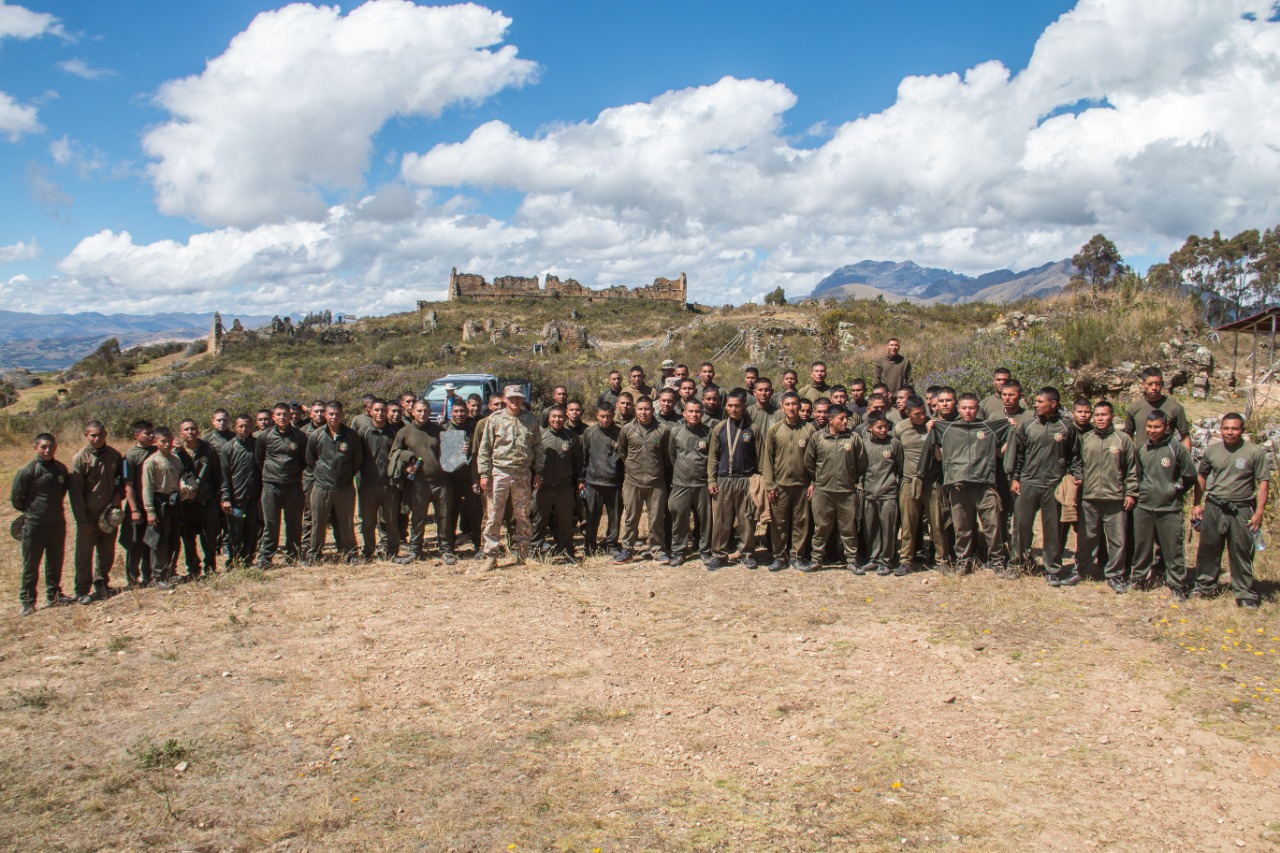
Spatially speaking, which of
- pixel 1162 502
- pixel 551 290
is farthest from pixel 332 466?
pixel 551 290

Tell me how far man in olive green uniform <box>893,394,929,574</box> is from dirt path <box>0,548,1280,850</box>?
20.1 inches

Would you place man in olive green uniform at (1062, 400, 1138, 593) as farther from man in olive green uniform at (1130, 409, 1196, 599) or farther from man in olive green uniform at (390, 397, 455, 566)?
man in olive green uniform at (390, 397, 455, 566)

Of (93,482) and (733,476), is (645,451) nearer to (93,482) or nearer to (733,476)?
(733,476)

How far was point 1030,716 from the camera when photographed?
432cm

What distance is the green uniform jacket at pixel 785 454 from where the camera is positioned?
693 centimetres

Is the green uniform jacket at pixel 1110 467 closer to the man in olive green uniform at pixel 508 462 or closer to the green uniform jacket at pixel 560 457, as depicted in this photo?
the green uniform jacket at pixel 560 457

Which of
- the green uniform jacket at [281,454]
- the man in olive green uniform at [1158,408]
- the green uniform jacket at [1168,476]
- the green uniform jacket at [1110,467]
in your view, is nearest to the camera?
the green uniform jacket at [1168,476]

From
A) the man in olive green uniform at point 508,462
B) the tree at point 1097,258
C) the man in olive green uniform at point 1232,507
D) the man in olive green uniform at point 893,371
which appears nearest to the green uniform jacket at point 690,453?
the man in olive green uniform at point 508,462

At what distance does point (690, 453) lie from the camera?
7199 mm

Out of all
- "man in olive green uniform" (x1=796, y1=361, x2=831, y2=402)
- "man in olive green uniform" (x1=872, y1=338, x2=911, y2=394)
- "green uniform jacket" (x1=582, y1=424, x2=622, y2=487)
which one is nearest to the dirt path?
"green uniform jacket" (x1=582, y1=424, x2=622, y2=487)

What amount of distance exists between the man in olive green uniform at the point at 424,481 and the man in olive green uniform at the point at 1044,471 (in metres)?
4.45

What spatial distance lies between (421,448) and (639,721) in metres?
4.00

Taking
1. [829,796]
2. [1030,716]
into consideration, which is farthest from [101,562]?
[1030,716]

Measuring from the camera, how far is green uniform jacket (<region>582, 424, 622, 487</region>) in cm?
738
